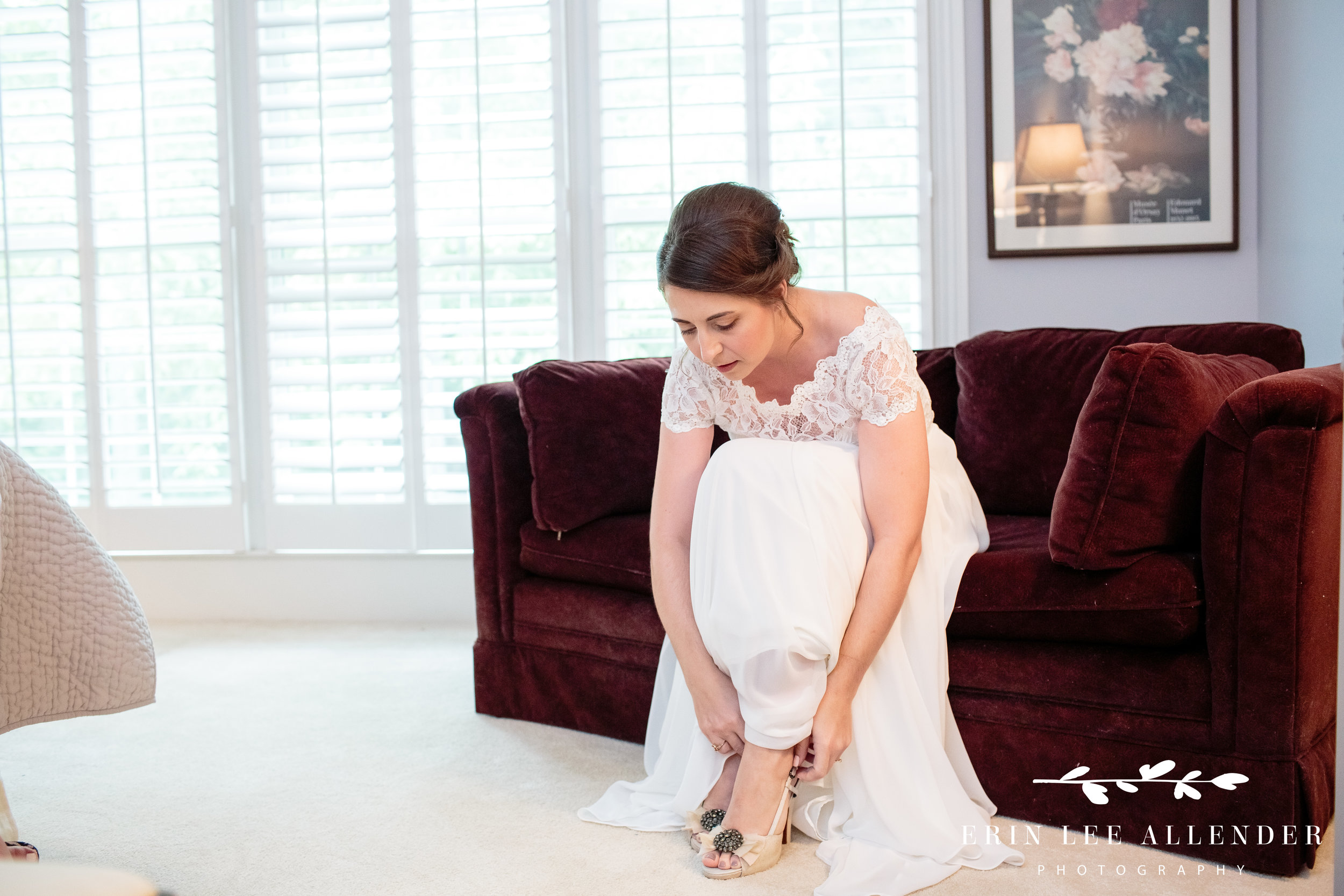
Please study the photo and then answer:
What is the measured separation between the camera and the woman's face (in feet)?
5.11

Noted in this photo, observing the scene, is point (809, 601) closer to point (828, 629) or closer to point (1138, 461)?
point (828, 629)

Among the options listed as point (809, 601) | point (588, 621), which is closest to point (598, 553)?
point (588, 621)

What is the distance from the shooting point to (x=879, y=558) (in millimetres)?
1583

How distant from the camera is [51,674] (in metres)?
1.44

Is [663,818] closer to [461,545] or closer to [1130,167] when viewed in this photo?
[461,545]

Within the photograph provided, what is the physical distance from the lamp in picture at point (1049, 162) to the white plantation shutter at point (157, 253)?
2554 millimetres

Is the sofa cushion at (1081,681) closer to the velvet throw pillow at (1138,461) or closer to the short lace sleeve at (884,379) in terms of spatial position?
the velvet throw pillow at (1138,461)

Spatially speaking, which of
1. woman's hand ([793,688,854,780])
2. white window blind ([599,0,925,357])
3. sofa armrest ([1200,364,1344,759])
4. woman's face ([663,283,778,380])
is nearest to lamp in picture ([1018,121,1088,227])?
white window blind ([599,0,925,357])

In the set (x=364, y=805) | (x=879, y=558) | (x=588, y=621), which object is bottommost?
(x=364, y=805)

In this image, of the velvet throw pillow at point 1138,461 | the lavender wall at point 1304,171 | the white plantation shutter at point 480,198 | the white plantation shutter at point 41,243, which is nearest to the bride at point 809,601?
the velvet throw pillow at point 1138,461

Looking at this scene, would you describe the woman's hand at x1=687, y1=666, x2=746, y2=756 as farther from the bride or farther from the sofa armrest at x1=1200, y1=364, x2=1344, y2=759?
the sofa armrest at x1=1200, y1=364, x2=1344, y2=759

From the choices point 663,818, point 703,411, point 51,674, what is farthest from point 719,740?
Answer: point 51,674

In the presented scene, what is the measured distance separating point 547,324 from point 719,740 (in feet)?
6.28

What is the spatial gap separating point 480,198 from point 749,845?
7.64 ft
